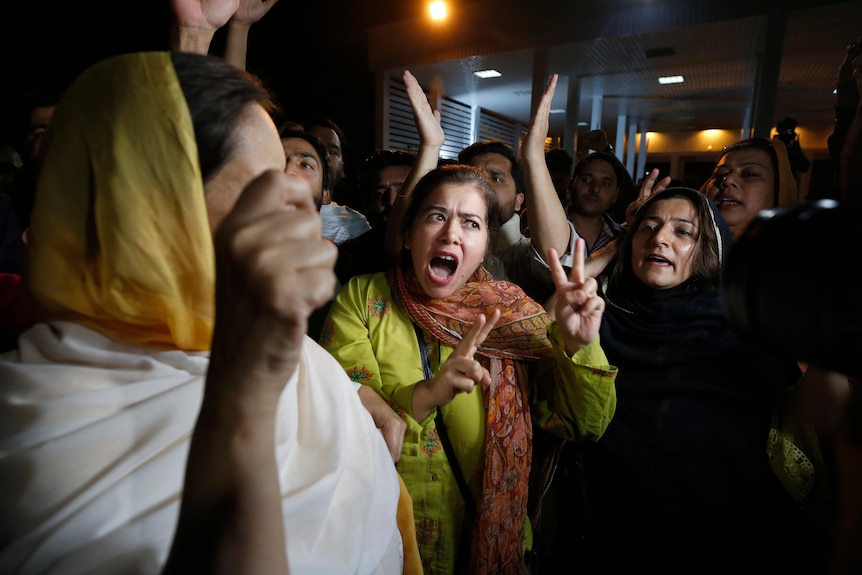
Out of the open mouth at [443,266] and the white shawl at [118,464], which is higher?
the open mouth at [443,266]

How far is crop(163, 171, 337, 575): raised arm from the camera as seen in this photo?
0.44 meters

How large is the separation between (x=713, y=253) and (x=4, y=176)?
4104 mm

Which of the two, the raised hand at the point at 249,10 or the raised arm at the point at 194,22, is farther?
the raised hand at the point at 249,10

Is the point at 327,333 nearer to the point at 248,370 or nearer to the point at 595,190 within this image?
the point at 248,370

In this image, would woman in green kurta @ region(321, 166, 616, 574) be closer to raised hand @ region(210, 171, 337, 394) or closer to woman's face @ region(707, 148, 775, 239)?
raised hand @ region(210, 171, 337, 394)

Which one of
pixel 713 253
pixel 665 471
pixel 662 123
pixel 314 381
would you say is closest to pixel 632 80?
pixel 662 123

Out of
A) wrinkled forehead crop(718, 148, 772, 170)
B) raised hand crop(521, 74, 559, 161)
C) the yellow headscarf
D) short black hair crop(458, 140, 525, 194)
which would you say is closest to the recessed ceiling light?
wrinkled forehead crop(718, 148, 772, 170)

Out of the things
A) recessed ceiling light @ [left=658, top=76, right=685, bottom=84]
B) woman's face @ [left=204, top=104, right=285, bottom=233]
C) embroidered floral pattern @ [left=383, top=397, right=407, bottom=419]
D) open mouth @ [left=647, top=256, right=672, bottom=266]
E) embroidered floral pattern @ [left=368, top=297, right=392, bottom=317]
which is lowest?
embroidered floral pattern @ [left=383, top=397, right=407, bottom=419]

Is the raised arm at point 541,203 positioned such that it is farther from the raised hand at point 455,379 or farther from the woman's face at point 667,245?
the raised hand at point 455,379

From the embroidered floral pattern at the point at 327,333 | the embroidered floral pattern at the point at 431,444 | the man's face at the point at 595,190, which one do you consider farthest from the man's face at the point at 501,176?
the embroidered floral pattern at the point at 431,444

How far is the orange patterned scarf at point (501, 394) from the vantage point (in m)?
1.41

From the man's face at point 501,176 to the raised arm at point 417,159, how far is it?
1.58 feet

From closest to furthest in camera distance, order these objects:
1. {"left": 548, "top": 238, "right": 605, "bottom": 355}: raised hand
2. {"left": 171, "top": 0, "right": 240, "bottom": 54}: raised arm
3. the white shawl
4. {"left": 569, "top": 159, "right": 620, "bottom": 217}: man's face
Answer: the white shawl → {"left": 548, "top": 238, "right": 605, "bottom": 355}: raised hand → {"left": 171, "top": 0, "right": 240, "bottom": 54}: raised arm → {"left": 569, "top": 159, "right": 620, "bottom": 217}: man's face

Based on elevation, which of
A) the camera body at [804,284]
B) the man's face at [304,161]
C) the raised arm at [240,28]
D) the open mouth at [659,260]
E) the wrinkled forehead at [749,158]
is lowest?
the open mouth at [659,260]
